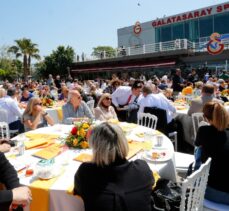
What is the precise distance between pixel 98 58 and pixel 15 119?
20.2m

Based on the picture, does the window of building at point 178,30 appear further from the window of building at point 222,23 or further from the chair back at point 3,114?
the chair back at point 3,114

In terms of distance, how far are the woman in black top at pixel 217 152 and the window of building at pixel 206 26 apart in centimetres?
2174

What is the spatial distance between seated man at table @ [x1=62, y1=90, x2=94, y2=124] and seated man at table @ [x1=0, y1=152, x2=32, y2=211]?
2426 millimetres

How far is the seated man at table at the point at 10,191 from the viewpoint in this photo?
2.07 meters

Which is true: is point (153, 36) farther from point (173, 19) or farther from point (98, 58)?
point (98, 58)

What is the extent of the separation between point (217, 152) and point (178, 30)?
2340cm

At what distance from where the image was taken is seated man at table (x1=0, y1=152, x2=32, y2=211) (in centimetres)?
207

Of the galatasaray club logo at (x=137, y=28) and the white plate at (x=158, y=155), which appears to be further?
the galatasaray club logo at (x=137, y=28)

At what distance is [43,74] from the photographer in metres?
33.4

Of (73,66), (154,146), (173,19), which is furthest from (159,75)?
(154,146)

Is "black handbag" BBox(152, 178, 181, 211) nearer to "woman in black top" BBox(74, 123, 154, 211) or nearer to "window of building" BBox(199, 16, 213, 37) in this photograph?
"woman in black top" BBox(74, 123, 154, 211)

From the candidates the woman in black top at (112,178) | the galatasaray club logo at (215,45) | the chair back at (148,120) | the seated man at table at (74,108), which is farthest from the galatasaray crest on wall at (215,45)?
the woman in black top at (112,178)

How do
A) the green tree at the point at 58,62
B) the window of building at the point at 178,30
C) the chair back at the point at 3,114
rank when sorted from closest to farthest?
the chair back at the point at 3,114 < the window of building at the point at 178,30 < the green tree at the point at 58,62

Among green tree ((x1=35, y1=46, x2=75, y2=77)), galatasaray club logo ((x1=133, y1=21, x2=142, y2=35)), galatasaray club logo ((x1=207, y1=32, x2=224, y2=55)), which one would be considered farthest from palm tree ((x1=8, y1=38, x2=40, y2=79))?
galatasaray club logo ((x1=207, y1=32, x2=224, y2=55))
